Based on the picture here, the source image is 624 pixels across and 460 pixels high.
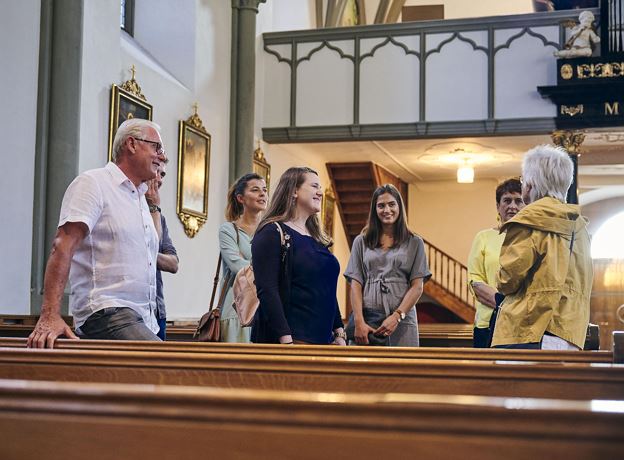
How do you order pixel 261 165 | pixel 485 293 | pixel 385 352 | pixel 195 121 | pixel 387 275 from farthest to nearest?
pixel 261 165 < pixel 195 121 < pixel 387 275 < pixel 485 293 < pixel 385 352

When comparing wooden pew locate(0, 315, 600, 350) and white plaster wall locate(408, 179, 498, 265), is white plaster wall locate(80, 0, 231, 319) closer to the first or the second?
wooden pew locate(0, 315, 600, 350)

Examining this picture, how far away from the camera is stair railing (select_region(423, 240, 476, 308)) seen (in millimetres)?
15984

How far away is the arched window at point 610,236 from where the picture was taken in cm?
1706

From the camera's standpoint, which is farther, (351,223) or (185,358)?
(351,223)

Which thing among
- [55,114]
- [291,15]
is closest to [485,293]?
[55,114]

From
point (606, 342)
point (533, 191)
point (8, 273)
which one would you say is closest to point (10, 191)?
point (8, 273)

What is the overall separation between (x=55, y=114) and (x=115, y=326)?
14.3 feet

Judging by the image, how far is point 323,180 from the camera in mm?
14188

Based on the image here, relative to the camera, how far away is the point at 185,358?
2084 millimetres

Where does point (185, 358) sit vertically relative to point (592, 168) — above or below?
below

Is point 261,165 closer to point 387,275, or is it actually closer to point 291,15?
point 291,15

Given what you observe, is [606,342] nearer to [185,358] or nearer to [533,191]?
[533,191]

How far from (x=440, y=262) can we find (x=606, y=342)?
3.66 meters

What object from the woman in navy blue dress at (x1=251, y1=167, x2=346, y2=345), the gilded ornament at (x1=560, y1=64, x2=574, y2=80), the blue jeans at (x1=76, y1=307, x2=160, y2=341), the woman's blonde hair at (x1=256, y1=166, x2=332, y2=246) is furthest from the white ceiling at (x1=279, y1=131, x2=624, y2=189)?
the blue jeans at (x1=76, y1=307, x2=160, y2=341)
